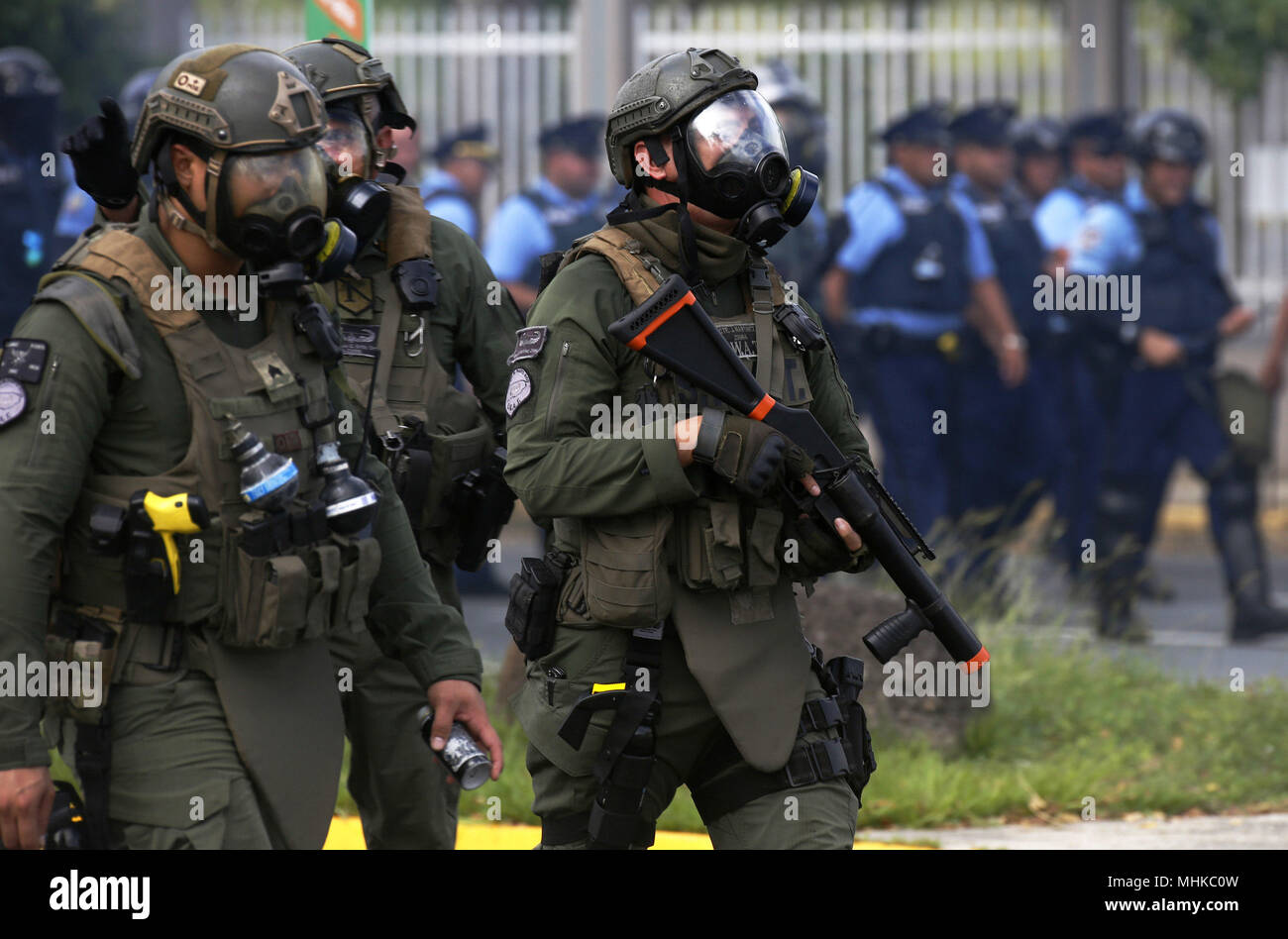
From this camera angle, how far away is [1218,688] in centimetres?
734

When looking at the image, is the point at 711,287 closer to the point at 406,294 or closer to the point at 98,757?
the point at 406,294

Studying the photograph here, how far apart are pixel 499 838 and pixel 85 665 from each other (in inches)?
104

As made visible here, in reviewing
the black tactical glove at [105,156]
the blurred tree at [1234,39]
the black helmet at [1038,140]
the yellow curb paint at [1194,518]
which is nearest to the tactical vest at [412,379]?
the black tactical glove at [105,156]

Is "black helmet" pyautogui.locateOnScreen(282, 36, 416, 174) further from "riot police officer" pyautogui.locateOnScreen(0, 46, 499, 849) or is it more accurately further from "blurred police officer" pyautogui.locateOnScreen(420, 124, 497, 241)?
"blurred police officer" pyautogui.locateOnScreen(420, 124, 497, 241)

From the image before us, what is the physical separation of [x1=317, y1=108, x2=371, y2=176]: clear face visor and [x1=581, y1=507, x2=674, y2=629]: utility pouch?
4.55ft

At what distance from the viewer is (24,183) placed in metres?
10.8

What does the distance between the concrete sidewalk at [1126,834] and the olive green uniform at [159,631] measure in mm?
2795

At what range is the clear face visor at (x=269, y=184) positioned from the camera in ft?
11.0

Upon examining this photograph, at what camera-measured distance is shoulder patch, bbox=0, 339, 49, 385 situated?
323 centimetres

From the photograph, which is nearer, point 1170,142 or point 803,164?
point 1170,142

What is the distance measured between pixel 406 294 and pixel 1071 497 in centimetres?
653

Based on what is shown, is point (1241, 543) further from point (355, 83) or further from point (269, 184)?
point (269, 184)
